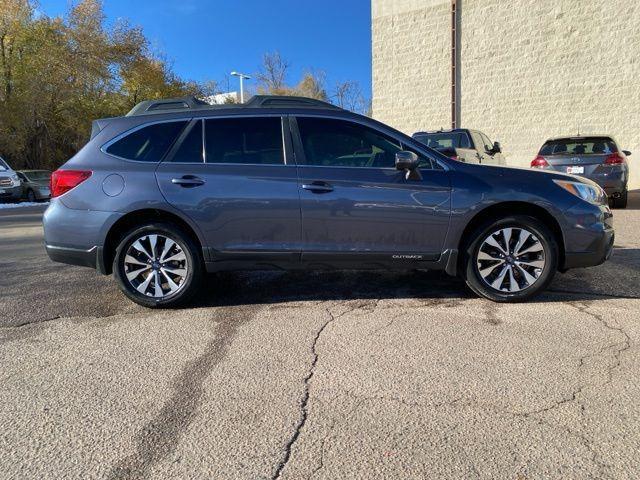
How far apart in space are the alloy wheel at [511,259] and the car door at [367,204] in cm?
45

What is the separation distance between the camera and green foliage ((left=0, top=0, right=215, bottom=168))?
23922mm

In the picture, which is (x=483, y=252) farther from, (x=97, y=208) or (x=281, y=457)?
(x=97, y=208)

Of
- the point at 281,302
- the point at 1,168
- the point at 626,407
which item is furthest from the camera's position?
the point at 1,168

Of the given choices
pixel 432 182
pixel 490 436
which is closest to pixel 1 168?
pixel 432 182

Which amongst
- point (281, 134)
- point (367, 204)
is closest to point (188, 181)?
point (281, 134)

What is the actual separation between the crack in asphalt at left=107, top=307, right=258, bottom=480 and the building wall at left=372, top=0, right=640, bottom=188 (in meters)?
18.8

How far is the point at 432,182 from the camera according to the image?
4.41 meters

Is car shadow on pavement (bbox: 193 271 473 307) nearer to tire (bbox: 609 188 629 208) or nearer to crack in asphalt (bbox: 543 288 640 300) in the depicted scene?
crack in asphalt (bbox: 543 288 640 300)

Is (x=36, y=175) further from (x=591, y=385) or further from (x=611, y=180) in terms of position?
(x=591, y=385)

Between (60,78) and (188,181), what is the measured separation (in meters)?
26.1

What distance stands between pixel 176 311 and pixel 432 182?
2.59m

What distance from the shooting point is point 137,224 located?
4562mm

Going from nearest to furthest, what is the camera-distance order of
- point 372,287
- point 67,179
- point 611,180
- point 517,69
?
1. point 67,179
2. point 372,287
3. point 611,180
4. point 517,69

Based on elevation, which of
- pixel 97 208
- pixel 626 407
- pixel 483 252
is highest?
pixel 97 208
